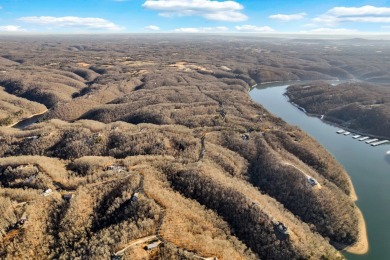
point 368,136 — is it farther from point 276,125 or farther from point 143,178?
point 143,178

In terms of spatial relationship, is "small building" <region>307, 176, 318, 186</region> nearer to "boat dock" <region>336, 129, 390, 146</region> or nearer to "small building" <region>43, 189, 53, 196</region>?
"small building" <region>43, 189, 53, 196</region>

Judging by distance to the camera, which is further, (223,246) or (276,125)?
(276,125)

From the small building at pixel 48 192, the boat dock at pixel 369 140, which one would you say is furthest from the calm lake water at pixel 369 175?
the small building at pixel 48 192

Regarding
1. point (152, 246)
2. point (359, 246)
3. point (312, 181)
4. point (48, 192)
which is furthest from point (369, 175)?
point (48, 192)

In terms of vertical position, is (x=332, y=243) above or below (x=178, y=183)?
below

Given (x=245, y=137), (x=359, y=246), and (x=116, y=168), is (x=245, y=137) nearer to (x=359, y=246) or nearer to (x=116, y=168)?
(x=116, y=168)

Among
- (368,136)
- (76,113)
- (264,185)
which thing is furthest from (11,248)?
(368,136)

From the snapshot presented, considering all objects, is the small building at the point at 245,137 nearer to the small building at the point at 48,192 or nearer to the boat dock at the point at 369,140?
the boat dock at the point at 369,140

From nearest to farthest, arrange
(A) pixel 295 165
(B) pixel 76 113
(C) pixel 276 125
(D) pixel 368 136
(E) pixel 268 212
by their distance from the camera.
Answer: (E) pixel 268 212
(A) pixel 295 165
(C) pixel 276 125
(D) pixel 368 136
(B) pixel 76 113
